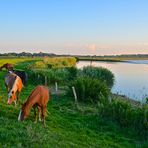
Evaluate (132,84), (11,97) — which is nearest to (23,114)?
(11,97)

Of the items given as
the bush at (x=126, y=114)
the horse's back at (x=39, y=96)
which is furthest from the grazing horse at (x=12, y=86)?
the bush at (x=126, y=114)

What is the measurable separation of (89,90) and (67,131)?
1044 centimetres

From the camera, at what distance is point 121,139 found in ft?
51.2

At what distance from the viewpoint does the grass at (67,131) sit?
1071 centimetres

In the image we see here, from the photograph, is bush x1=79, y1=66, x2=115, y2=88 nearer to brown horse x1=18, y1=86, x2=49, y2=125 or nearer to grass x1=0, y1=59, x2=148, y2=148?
grass x1=0, y1=59, x2=148, y2=148

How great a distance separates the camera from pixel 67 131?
14.7 m

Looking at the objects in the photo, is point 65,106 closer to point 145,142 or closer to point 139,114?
point 139,114

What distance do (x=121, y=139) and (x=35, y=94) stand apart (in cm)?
411

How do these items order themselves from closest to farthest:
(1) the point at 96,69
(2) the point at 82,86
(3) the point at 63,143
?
(3) the point at 63,143 < (2) the point at 82,86 < (1) the point at 96,69

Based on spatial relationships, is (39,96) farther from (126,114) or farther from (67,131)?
(126,114)

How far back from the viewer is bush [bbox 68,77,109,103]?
24.7 meters

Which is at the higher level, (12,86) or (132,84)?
(12,86)

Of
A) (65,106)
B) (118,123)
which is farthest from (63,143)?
(65,106)

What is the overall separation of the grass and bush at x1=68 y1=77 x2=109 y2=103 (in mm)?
2863
